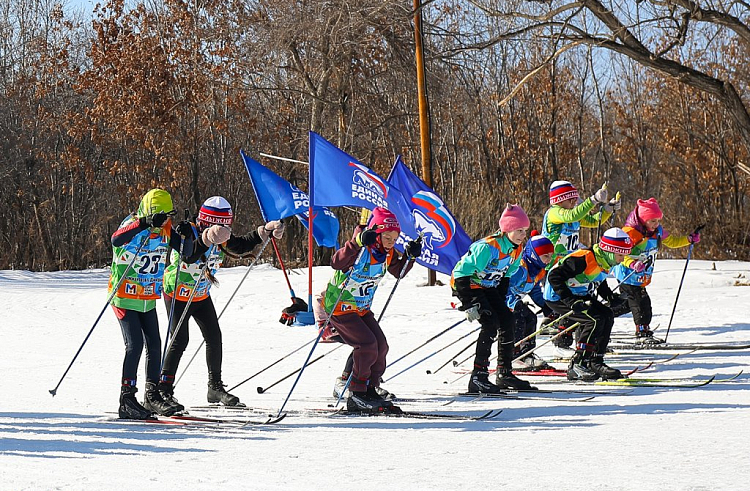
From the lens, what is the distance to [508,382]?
7961mm

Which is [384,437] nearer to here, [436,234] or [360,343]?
[360,343]

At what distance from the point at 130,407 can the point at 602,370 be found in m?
4.20

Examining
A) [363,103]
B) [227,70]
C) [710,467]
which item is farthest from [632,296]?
[227,70]

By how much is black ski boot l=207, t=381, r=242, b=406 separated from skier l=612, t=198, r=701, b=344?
5.21m

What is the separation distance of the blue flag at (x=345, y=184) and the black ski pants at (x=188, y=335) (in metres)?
3.14

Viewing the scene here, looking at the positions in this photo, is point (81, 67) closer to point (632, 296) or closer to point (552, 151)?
point (552, 151)

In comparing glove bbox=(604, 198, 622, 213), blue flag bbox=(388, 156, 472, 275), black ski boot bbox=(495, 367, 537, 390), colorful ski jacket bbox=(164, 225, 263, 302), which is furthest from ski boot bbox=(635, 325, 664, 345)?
colorful ski jacket bbox=(164, 225, 263, 302)

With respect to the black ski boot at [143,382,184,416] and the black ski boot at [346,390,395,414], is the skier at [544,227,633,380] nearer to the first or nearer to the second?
the black ski boot at [346,390,395,414]

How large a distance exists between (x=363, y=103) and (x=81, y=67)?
15.9 metres

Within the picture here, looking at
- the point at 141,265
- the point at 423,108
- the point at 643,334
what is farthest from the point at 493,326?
the point at 423,108

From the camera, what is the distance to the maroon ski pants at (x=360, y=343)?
22.3 feet

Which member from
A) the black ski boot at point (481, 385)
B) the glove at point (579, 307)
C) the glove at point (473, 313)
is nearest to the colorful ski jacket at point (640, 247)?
the glove at point (579, 307)

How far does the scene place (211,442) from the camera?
569cm

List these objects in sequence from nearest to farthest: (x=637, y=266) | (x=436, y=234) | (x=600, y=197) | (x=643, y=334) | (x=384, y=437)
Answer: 1. (x=384, y=437)
2. (x=600, y=197)
3. (x=436, y=234)
4. (x=637, y=266)
5. (x=643, y=334)
